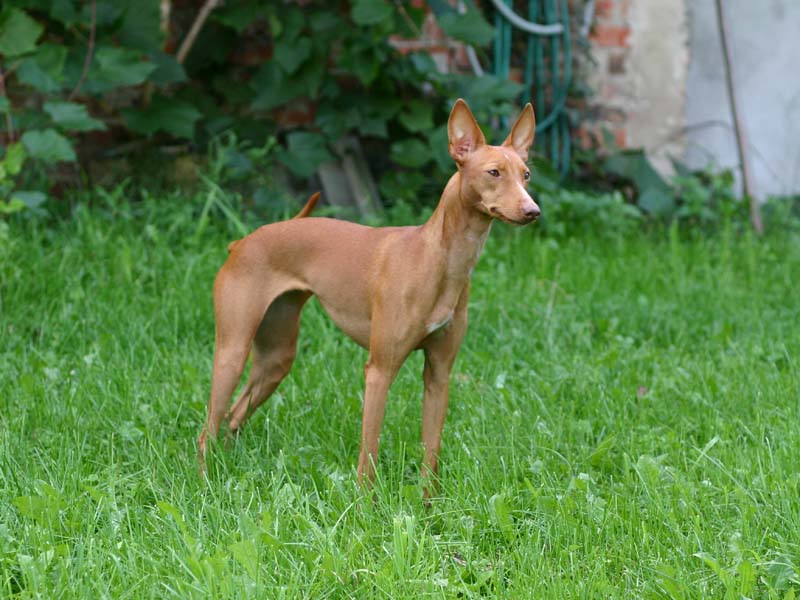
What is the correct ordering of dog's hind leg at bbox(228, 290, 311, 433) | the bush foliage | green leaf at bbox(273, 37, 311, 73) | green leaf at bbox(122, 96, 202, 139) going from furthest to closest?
green leaf at bbox(273, 37, 311, 73) < green leaf at bbox(122, 96, 202, 139) < the bush foliage < dog's hind leg at bbox(228, 290, 311, 433)

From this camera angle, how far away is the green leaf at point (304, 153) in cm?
591

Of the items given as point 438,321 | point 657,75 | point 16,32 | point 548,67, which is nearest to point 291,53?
point 16,32

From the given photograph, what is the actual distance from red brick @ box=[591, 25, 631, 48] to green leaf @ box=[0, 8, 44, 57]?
143 inches

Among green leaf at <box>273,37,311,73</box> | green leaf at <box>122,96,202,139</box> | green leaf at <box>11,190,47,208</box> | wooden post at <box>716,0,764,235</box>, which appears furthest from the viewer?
wooden post at <box>716,0,764,235</box>

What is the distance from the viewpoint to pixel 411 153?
600 centimetres

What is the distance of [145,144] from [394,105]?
4.87 ft

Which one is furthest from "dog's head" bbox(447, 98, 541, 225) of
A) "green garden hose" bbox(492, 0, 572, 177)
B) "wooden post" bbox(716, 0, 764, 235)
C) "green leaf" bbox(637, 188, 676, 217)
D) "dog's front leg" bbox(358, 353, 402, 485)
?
"wooden post" bbox(716, 0, 764, 235)

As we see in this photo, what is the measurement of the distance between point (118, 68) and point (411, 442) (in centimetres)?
284

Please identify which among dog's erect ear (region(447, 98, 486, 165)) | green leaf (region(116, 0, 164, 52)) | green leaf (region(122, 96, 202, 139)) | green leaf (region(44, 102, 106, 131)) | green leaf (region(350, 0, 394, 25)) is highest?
dog's erect ear (region(447, 98, 486, 165))

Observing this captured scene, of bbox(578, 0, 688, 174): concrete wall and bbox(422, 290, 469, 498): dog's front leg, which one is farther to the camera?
bbox(578, 0, 688, 174): concrete wall

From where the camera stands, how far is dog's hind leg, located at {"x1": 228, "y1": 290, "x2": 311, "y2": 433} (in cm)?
338

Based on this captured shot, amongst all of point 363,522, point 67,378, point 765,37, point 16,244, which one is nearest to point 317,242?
point 363,522

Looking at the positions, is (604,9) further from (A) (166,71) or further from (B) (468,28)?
(A) (166,71)

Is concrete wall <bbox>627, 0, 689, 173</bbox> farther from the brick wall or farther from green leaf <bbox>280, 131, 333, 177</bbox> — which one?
green leaf <bbox>280, 131, 333, 177</bbox>
